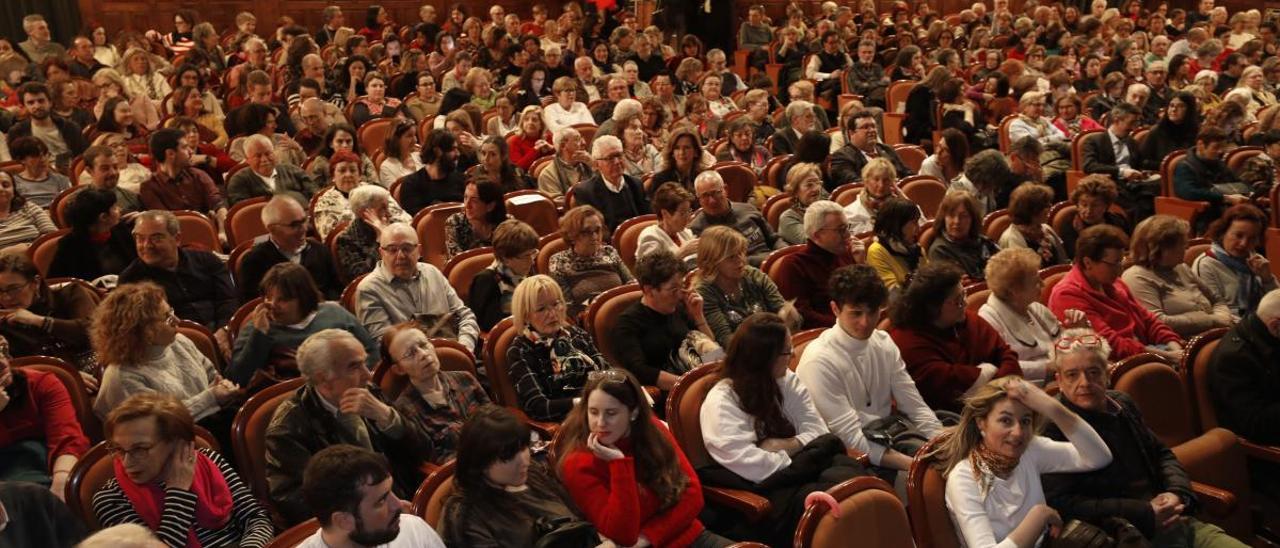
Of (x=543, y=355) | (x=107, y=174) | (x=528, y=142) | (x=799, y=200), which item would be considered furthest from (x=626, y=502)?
(x=528, y=142)

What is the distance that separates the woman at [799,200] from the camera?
5.44m

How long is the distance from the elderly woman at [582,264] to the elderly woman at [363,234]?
2.82 feet

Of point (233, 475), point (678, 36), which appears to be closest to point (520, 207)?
point (233, 475)

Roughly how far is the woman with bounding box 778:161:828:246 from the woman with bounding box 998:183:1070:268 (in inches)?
37.4

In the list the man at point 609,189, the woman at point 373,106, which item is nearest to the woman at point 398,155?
the man at point 609,189

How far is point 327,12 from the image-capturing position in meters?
12.0

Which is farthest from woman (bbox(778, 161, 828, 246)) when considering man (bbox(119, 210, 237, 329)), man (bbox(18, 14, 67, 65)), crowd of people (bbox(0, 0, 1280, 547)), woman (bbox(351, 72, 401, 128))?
man (bbox(18, 14, 67, 65))

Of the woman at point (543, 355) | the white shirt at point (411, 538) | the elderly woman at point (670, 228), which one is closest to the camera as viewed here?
the white shirt at point (411, 538)

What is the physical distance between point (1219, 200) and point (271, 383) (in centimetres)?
558

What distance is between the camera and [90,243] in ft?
14.7

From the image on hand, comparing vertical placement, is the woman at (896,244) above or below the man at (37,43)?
above

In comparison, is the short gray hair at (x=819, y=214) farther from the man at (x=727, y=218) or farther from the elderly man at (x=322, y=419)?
the elderly man at (x=322, y=419)

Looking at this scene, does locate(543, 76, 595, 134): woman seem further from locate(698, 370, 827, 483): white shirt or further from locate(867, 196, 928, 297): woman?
locate(698, 370, 827, 483): white shirt

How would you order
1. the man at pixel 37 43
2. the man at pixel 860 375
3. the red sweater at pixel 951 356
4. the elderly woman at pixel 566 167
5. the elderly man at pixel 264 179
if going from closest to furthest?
the man at pixel 860 375 < the red sweater at pixel 951 356 < the elderly man at pixel 264 179 < the elderly woman at pixel 566 167 < the man at pixel 37 43
